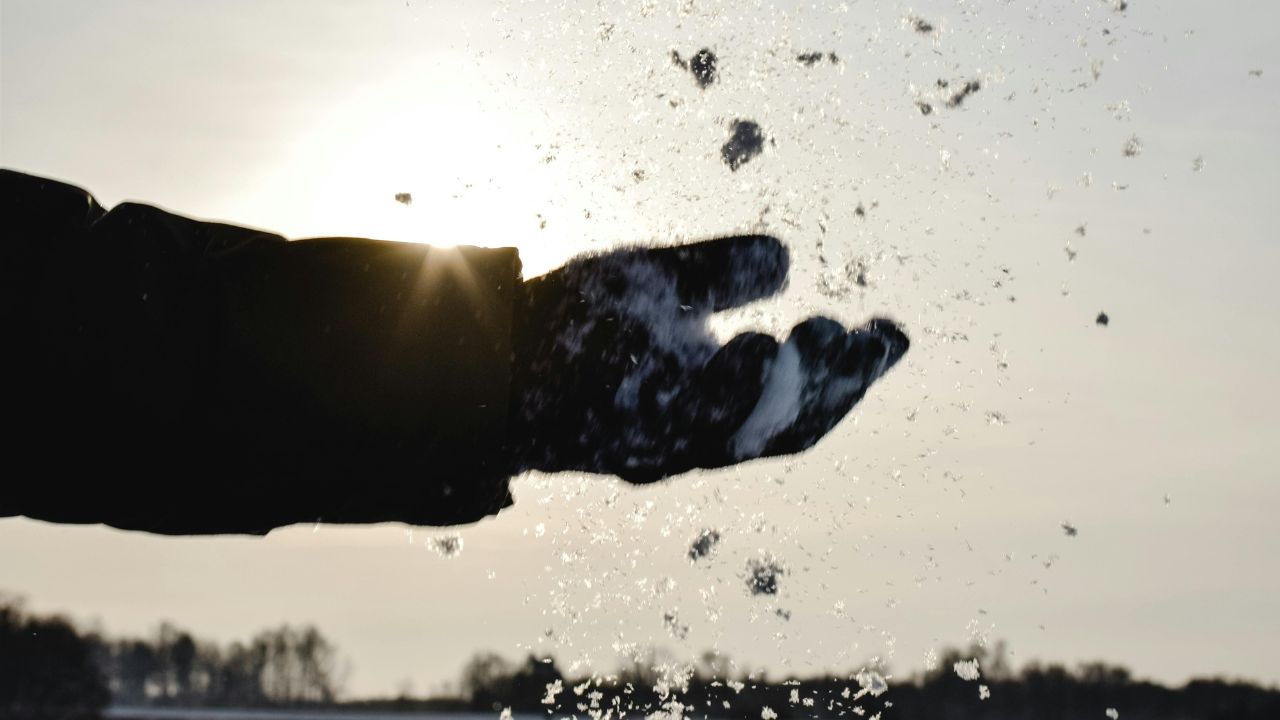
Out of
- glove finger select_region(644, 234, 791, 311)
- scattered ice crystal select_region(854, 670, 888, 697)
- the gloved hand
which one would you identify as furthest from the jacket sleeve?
scattered ice crystal select_region(854, 670, 888, 697)

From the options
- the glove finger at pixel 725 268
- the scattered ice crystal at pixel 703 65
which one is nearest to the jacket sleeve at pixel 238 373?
the glove finger at pixel 725 268

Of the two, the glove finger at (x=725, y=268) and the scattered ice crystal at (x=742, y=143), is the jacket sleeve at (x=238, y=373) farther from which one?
the scattered ice crystal at (x=742, y=143)

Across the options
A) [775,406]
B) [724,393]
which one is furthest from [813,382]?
[724,393]

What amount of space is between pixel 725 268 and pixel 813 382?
41 cm

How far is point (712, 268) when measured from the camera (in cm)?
374

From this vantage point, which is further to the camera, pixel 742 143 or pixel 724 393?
pixel 742 143

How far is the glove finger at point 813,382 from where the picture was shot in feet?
12.8

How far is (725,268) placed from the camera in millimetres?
3756

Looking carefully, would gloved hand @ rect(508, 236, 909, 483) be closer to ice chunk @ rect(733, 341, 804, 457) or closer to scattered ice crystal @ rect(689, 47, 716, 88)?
ice chunk @ rect(733, 341, 804, 457)

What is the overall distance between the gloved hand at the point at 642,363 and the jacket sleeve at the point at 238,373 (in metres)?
0.14

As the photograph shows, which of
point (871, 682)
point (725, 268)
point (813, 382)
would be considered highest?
point (725, 268)

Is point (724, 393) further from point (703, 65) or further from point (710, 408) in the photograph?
point (703, 65)

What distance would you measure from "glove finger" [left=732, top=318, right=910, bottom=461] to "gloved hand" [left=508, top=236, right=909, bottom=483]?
0.02m

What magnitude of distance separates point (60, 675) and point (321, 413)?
45.4 meters
